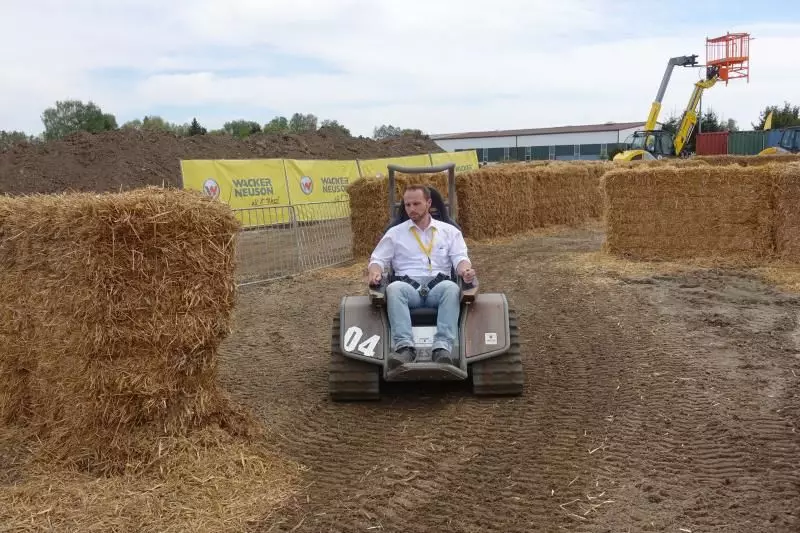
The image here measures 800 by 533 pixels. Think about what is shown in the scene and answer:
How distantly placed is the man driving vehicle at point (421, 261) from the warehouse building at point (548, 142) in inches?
2169

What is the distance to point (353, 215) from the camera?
1341 cm

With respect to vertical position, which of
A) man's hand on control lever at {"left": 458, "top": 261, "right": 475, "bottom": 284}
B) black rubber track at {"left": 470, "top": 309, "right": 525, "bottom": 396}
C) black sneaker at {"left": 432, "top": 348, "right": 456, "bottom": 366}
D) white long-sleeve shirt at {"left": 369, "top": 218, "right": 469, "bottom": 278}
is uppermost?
white long-sleeve shirt at {"left": 369, "top": 218, "right": 469, "bottom": 278}

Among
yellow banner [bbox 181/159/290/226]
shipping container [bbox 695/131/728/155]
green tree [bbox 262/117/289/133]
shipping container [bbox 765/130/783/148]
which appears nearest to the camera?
yellow banner [bbox 181/159/290/226]

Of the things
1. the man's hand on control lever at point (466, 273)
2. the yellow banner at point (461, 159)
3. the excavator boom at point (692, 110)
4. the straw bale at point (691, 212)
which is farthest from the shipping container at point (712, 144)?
the man's hand on control lever at point (466, 273)

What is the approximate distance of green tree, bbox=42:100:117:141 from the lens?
3891 centimetres

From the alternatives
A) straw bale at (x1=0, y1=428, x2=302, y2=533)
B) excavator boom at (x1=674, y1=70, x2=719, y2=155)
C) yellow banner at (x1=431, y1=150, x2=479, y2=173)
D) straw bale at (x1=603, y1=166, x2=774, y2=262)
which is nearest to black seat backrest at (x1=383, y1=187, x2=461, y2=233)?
straw bale at (x1=0, y1=428, x2=302, y2=533)

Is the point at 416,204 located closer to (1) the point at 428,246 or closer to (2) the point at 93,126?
(1) the point at 428,246

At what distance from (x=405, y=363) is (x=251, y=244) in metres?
8.24

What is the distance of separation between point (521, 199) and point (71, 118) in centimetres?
3204

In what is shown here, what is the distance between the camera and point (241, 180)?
1808cm

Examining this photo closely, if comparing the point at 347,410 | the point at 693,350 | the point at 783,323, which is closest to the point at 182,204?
the point at 347,410

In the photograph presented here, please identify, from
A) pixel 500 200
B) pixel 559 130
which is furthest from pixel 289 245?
pixel 559 130

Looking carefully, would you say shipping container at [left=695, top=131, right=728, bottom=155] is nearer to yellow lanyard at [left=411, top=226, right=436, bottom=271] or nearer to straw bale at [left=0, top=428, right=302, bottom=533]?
yellow lanyard at [left=411, top=226, right=436, bottom=271]

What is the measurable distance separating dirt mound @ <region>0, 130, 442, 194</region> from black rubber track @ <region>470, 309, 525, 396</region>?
57.2 feet
